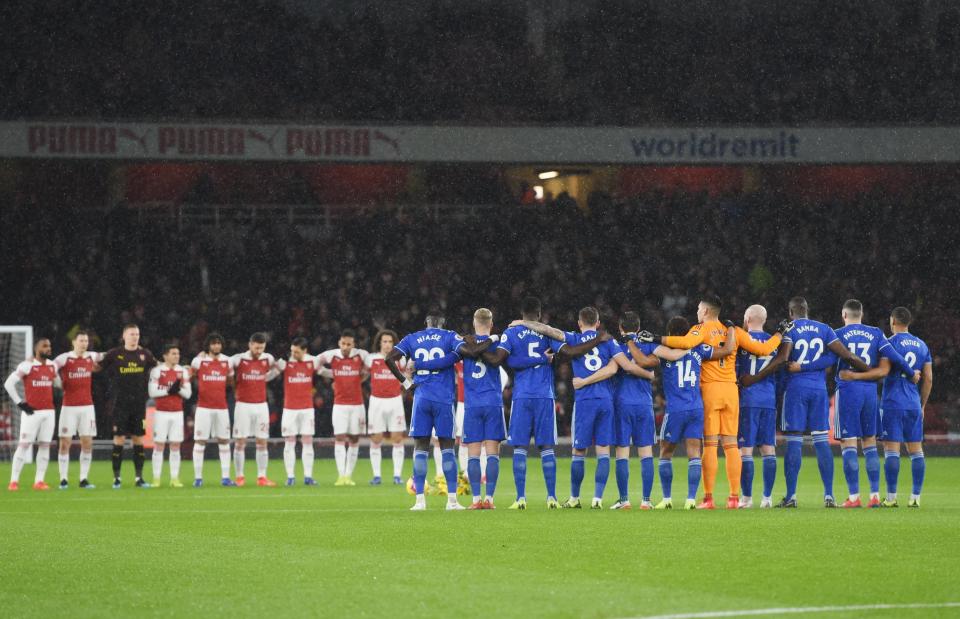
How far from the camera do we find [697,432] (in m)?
14.5

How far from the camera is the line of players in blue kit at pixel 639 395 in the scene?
14656mm

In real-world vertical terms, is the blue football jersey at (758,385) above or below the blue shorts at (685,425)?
above

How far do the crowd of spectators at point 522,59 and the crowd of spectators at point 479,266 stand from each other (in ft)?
9.26

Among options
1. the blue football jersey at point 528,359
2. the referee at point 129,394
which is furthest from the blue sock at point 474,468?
the referee at point 129,394

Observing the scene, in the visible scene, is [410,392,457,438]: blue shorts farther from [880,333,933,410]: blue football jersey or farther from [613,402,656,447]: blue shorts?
[880,333,933,410]: blue football jersey

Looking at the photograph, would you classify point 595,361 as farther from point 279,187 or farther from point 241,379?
point 279,187

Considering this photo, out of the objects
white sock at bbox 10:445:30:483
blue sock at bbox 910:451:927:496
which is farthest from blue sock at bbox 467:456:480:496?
white sock at bbox 10:445:30:483

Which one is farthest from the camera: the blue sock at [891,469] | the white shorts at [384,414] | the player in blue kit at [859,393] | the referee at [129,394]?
the white shorts at [384,414]

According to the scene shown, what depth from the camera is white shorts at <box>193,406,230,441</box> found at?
2155 cm

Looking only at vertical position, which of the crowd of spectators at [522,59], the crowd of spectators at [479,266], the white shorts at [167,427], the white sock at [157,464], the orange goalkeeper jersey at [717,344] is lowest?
the white sock at [157,464]

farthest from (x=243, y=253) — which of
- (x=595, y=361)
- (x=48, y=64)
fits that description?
(x=595, y=361)

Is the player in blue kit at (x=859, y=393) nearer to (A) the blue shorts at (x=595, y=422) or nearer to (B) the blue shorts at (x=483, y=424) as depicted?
(A) the blue shorts at (x=595, y=422)

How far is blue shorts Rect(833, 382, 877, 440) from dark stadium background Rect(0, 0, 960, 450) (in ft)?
63.1

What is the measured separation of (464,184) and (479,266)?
565 centimetres
